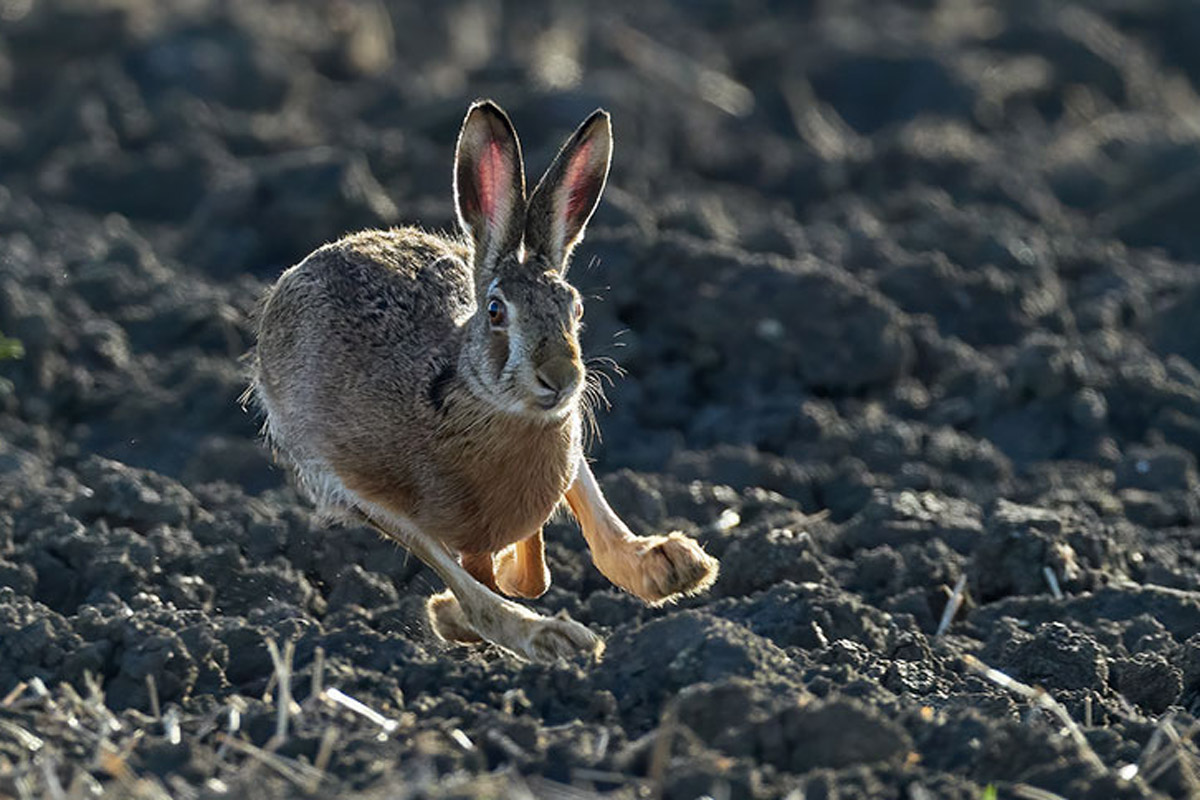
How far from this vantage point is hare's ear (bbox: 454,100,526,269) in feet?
23.3

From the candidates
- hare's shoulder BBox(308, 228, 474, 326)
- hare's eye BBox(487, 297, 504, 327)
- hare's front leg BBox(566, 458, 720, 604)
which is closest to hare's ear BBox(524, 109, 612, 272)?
hare's eye BBox(487, 297, 504, 327)

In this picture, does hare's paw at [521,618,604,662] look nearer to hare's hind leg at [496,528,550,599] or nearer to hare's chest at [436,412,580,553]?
hare's chest at [436,412,580,553]

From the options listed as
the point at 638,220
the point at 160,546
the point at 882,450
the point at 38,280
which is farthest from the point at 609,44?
the point at 160,546

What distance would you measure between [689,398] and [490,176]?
142 inches

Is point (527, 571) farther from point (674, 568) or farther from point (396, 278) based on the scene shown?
point (396, 278)

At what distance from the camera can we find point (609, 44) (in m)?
16.7

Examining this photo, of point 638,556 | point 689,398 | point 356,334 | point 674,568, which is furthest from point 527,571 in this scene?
point 689,398

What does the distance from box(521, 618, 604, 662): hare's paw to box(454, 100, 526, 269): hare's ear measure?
1120mm

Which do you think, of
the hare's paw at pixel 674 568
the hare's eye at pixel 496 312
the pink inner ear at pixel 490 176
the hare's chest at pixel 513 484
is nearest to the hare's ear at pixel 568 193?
the pink inner ear at pixel 490 176

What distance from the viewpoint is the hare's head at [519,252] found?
6.79m

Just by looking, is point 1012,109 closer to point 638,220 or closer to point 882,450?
point 638,220

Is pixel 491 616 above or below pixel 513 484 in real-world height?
below

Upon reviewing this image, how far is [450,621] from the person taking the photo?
292 inches

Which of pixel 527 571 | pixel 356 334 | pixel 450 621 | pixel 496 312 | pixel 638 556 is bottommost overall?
pixel 450 621
